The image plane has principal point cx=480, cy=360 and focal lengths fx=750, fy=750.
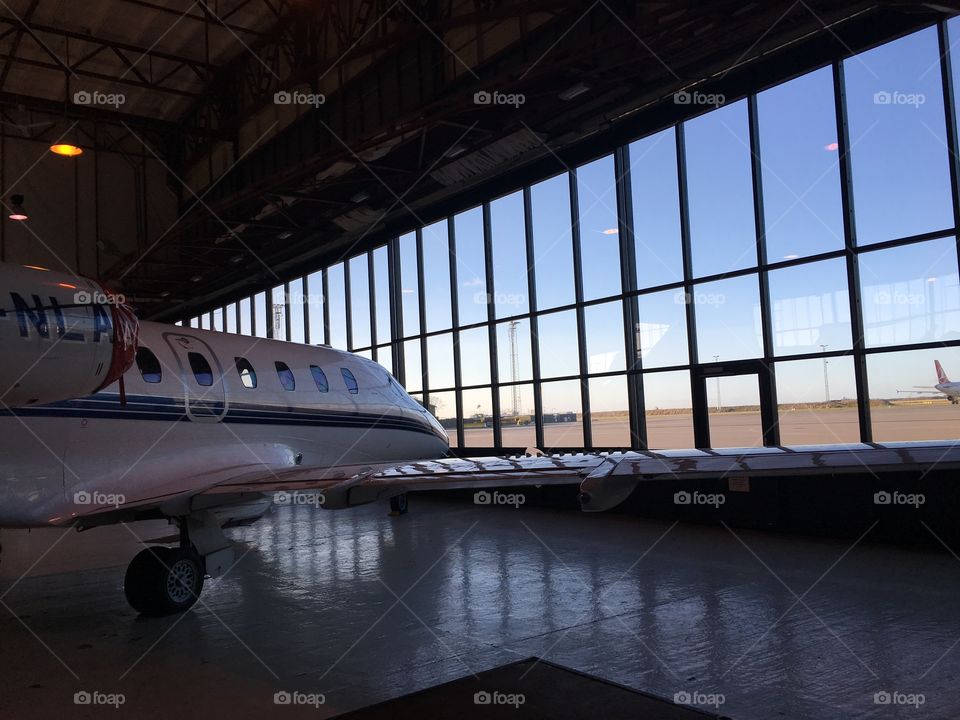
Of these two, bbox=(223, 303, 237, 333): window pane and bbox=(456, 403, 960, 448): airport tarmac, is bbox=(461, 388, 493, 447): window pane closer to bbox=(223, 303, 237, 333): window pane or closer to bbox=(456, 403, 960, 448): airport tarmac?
bbox=(456, 403, 960, 448): airport tarmac

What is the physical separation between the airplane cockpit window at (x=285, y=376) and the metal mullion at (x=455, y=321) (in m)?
8.00

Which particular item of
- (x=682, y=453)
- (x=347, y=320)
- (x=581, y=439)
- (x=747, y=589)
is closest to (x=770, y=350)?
(x=581, y=439)

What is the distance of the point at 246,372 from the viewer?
31.6ft

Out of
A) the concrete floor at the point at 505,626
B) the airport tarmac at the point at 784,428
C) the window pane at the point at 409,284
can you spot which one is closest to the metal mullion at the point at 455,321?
the window pane at the point at 409,284

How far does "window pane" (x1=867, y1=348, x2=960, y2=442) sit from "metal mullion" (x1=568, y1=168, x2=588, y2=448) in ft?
17.7

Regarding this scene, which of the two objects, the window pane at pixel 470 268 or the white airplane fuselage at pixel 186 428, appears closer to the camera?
the white airplane fuselage at pixel 186 428

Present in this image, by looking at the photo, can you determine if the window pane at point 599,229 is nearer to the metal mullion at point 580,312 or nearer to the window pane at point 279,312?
the metal mullion at point 580,312

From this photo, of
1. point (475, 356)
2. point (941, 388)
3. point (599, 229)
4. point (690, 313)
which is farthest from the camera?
point (475, 356)

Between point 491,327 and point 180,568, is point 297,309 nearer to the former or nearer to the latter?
point 491,327

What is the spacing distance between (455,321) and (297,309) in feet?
28.1

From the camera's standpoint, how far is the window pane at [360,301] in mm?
21359

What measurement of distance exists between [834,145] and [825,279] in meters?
2.02

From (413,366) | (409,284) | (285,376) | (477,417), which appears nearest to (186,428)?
(285,376)

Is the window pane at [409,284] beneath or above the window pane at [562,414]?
above
